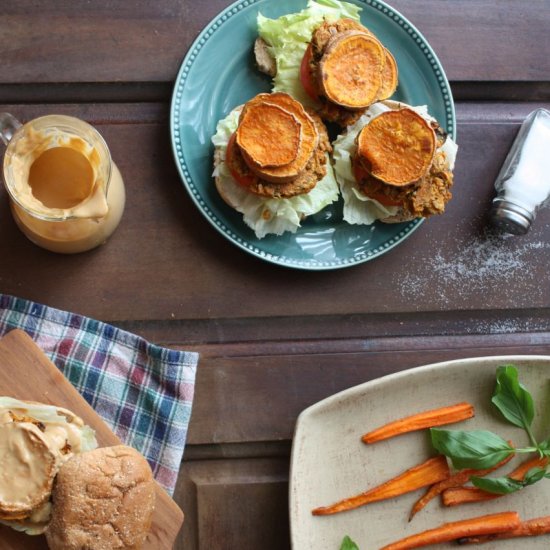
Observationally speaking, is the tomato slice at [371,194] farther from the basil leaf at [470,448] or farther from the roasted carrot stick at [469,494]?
the roasted carrot stick at [469,494]

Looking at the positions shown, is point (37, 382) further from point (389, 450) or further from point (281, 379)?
point (389, 450)

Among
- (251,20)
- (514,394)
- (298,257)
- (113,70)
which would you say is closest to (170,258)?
(298,257)

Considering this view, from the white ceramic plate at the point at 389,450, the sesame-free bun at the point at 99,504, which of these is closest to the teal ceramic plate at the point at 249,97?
Answer: the white ceramic plate at the point at 389,450

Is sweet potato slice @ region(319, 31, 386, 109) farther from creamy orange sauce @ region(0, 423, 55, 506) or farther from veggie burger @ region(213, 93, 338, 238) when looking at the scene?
creamy orange sauce @ region(0, 423, 55, 506)

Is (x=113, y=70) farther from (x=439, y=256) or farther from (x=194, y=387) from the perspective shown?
(x=439, y=256)

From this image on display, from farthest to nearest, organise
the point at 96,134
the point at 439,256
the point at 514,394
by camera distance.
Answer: the point at 439,256, the point at 514,394, the point at 96,134

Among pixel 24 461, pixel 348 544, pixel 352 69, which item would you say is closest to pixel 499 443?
pixel 348 544
